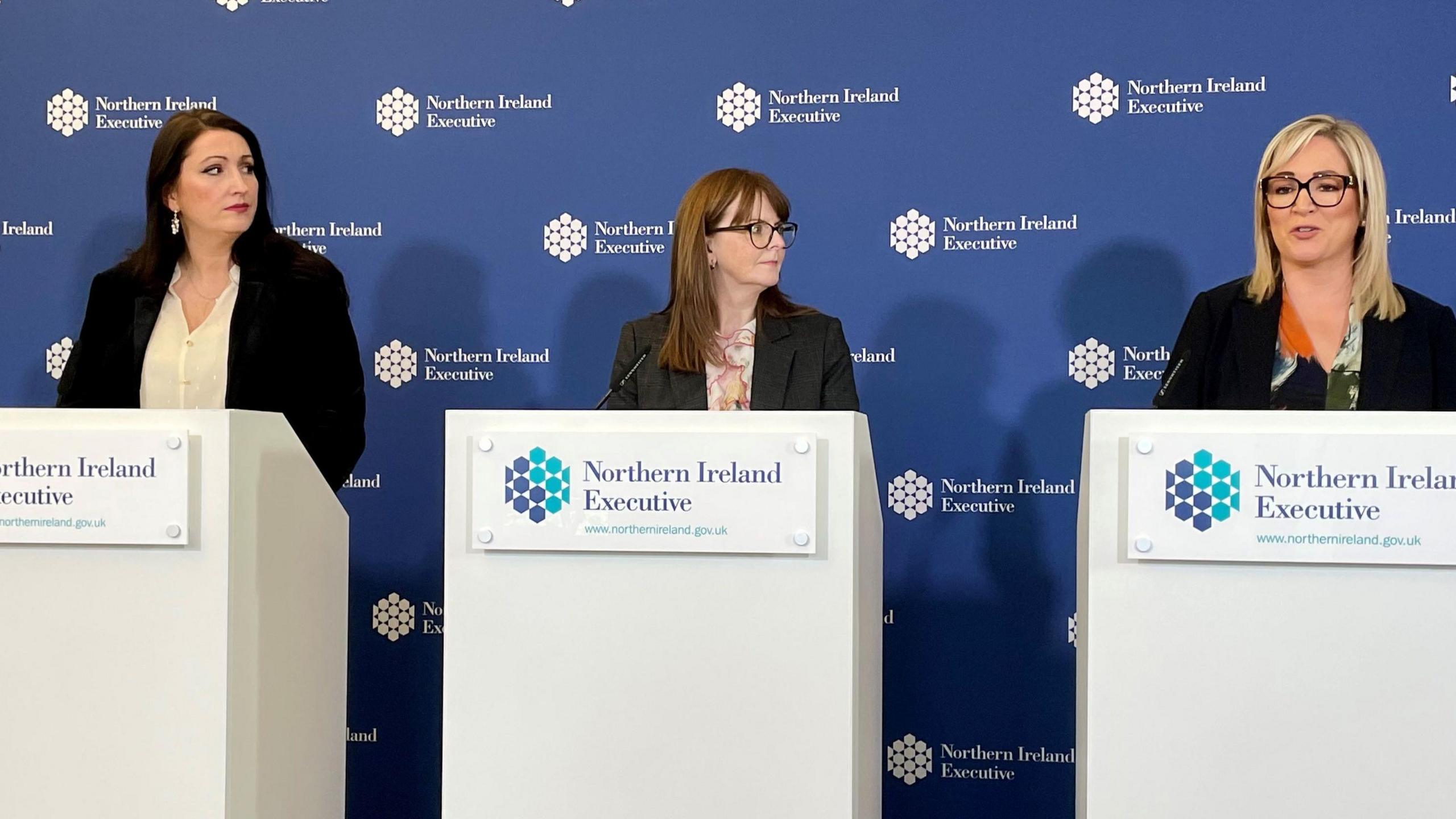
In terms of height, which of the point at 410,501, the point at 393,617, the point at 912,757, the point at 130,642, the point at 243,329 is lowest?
the point at 912,757

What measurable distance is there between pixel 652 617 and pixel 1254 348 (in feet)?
4.14

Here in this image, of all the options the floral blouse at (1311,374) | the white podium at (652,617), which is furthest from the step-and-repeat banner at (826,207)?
the white podium at (652,617)

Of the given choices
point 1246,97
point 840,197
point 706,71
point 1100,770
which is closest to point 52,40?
point 706,71

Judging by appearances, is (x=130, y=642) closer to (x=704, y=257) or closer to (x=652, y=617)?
(x=652, y=617)

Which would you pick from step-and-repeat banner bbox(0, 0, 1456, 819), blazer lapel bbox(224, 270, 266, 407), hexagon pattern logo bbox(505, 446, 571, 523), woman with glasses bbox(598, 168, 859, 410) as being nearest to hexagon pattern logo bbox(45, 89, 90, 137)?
step-and-repeat banner bbox(0, 0, 1456, 819)

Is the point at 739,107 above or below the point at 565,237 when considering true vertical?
above

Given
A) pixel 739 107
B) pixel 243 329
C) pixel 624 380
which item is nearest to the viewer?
pixel 624 380

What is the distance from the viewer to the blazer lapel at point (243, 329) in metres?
2.71

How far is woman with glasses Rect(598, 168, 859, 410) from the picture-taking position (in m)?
2.84

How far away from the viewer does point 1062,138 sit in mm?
3590

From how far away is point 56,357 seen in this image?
387cm

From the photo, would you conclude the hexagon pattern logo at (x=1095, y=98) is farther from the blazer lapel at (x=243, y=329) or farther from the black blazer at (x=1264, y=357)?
the blazer lapel at (x=243, y=329)

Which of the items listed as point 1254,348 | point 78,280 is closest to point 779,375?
point 1254,348

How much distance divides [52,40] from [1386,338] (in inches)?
137
